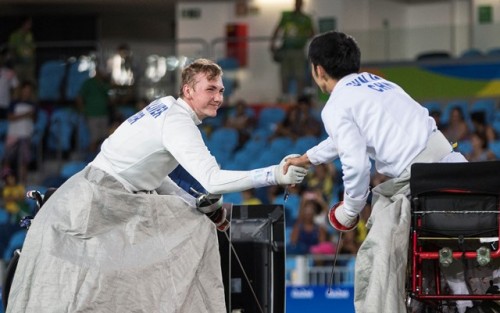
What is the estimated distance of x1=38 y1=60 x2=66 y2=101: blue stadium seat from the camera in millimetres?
17938

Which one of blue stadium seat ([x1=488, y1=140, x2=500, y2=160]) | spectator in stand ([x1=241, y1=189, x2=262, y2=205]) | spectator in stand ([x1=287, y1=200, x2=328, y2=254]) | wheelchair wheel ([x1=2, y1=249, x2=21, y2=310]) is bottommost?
spectator in stand ([x1=287, y1=200, x2=328, y2=254])

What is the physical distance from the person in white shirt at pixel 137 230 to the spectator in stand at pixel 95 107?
419 inches

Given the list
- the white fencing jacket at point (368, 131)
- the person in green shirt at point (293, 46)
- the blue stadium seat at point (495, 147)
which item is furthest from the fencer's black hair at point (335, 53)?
the person in green shirt at point (293, 46)

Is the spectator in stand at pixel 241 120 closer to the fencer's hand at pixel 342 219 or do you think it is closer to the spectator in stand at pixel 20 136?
the spectator in stand at pixel 20 136

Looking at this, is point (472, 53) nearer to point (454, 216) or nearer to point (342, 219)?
point (342, 219)

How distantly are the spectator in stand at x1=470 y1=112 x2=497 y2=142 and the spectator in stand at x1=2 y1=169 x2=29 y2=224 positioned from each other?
546 centimetres

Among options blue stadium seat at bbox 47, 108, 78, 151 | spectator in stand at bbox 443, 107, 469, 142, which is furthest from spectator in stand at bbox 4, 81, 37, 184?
spectator in stand at bbox 443, 107, 469, 142

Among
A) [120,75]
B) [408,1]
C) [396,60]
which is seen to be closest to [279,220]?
[396,60]

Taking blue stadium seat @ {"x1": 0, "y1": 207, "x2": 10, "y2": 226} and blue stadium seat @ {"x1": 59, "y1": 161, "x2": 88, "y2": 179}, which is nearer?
blue stadium seat @ {"x1": 0, "y1": 207, "x2": 10, "y2": 226}

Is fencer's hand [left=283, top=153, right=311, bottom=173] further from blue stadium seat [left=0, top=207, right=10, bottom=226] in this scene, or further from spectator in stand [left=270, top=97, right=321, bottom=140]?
spectator in stand [left=270, top=97, right=321, bottom=140]

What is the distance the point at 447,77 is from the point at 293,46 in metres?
2.07

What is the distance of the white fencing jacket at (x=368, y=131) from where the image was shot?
6.46 metres

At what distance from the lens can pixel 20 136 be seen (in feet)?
57.8

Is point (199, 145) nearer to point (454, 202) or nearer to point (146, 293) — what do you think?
point (146, 293)
